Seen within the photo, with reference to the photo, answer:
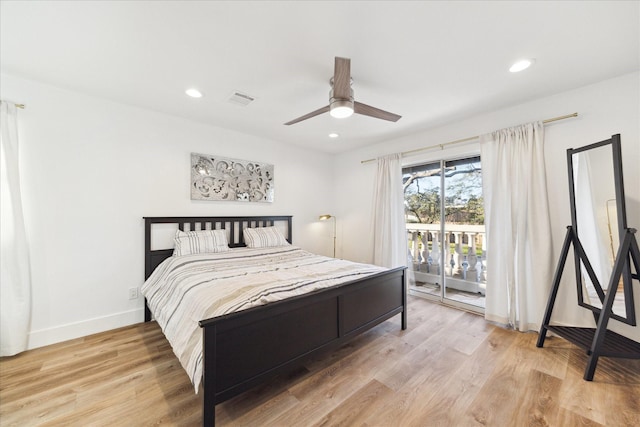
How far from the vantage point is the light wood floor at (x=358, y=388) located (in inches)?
60.0

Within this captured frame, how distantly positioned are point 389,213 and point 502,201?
4.82 feet

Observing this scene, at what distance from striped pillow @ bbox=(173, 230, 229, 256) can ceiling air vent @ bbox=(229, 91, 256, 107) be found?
1608mm

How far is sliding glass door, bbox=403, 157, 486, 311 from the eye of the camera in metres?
3.36

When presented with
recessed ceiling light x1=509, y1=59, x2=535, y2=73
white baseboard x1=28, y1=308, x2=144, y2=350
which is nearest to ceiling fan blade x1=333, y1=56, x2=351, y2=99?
recessed ceiling light x1=509, y1=59, x2=535, y2=73

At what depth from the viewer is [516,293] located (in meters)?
2.74

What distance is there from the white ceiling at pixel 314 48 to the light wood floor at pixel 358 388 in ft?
8.10

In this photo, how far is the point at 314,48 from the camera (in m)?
1.82

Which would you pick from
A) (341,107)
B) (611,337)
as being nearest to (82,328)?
(341,107)

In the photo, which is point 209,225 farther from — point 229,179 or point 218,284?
point 218,284

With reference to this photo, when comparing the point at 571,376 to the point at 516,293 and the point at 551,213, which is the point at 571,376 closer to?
the point at 516,293

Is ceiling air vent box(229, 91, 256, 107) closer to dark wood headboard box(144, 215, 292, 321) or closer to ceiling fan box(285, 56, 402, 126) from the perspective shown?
ceiling fan box(285, 56, 402, 126)

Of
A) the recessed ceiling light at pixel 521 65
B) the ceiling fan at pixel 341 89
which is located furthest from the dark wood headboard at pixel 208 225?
the recessed ceiling light at pixel 521 65

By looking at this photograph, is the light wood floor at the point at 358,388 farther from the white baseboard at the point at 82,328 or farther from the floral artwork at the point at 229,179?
the floral artwork at the point at 229,179

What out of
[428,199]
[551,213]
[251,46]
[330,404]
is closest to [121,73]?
[251,46]
